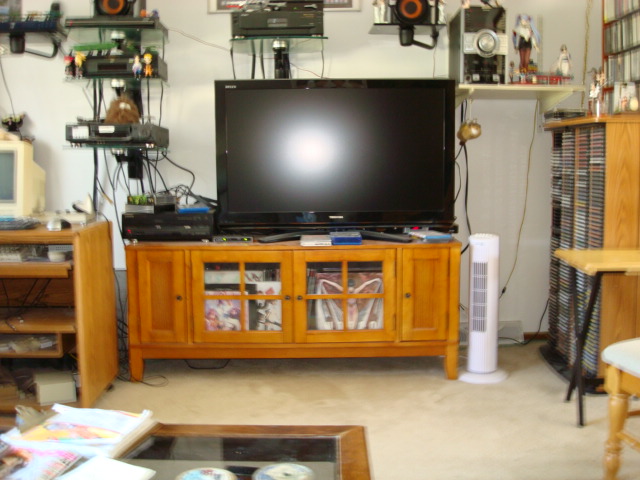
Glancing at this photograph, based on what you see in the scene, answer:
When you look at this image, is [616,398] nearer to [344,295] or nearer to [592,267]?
[592,267]

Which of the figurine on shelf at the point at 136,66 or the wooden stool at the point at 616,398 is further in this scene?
the figurine on shelf at the point at 136,66

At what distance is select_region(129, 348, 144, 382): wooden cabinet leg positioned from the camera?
305cm

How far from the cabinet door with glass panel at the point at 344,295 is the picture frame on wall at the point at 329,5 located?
1.32 m

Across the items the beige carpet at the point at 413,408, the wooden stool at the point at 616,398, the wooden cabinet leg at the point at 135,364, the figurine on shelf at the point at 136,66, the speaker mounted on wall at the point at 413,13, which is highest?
the speaker mounted on wall at the point at 413,13

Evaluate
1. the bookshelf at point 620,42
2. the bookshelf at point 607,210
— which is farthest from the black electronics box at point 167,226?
the bookshelf at point 620,42

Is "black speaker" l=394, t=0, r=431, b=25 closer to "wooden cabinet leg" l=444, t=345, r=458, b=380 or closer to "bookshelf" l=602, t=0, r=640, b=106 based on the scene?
"bookshelf" l=602, t=0, r=640, b=106

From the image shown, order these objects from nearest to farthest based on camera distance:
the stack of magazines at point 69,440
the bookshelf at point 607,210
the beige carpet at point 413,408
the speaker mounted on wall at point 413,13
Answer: the stack of magazines at point 69,440 → the beige carpet at point 413,408 → the bookshelf at point 607,210 → the speaker mounted on wall at point 413,13

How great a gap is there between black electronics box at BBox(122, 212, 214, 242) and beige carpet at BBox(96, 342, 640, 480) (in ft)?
2.20

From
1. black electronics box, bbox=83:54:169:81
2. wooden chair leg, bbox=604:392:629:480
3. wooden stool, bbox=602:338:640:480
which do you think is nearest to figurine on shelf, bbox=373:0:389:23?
black electronics box, bbox=83:54:169:81

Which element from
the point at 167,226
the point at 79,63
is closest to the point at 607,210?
the point at 167,226

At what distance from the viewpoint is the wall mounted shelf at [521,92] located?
3109 millimetres

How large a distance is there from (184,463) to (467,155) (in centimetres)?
251

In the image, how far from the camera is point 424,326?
3.04 meters

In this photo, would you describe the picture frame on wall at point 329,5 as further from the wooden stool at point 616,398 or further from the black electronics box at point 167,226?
the wooden stool at point 616,398
